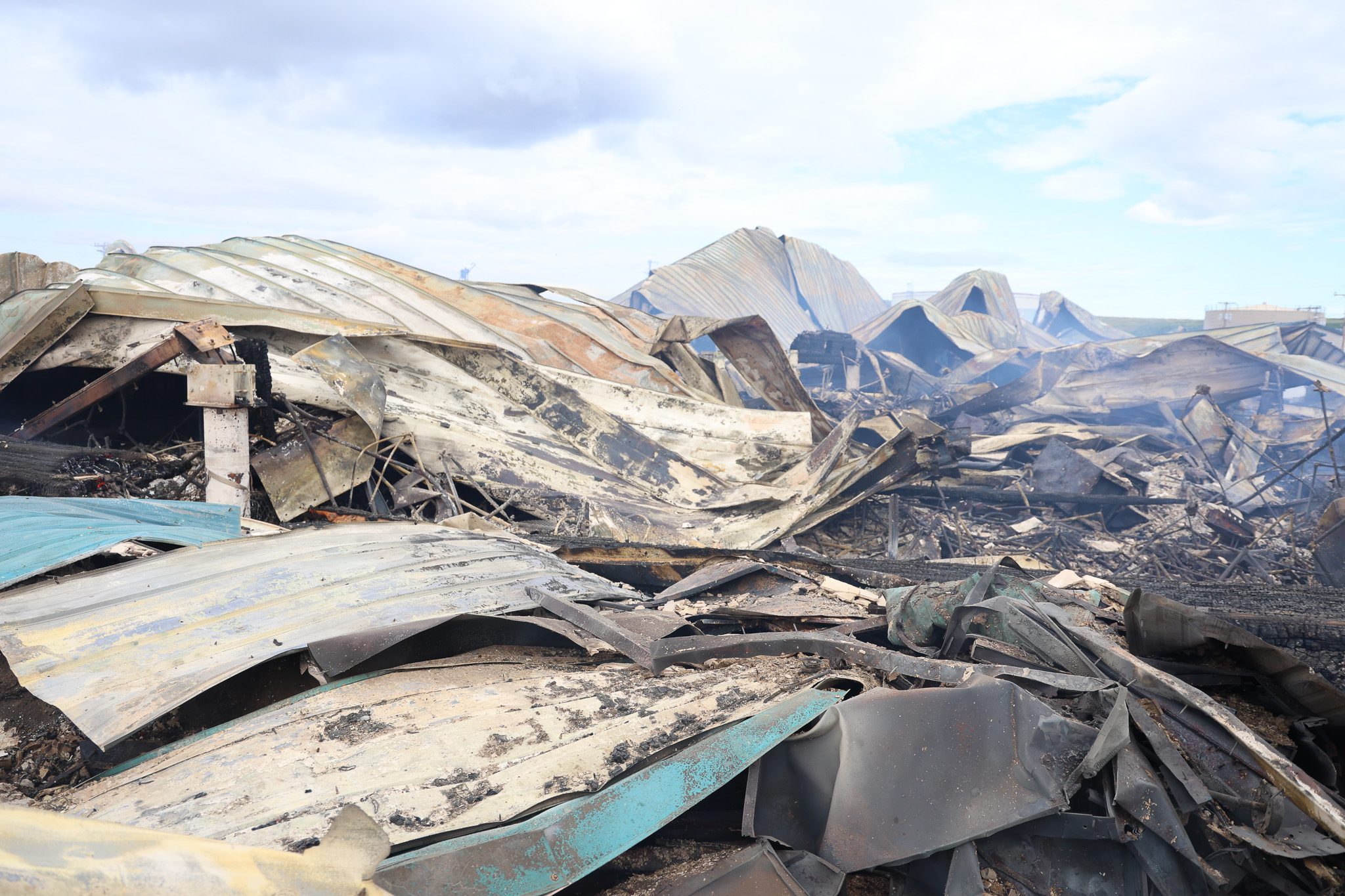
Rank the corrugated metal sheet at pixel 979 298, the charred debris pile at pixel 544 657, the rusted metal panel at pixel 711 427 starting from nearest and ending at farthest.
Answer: the charred debris pile at pixel 544 657
the rusted metal panel at pixel 711 427
the corrugated metal sheet at pixel 979 298

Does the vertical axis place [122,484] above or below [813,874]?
above

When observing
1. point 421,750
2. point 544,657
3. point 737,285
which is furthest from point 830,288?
point 421,750

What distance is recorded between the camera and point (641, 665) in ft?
8.62

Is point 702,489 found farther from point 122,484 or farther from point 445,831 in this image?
point 445,831

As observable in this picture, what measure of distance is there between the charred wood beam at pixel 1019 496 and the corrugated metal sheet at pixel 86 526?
748 cm

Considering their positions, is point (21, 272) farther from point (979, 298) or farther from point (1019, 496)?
point (979, 298)

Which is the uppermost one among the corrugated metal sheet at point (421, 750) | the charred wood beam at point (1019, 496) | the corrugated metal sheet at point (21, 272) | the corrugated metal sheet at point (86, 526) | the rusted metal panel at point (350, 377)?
the corrugated metal sheet at point (21, 272)

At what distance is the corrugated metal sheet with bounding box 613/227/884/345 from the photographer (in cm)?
2244

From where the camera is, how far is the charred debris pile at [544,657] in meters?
1.77

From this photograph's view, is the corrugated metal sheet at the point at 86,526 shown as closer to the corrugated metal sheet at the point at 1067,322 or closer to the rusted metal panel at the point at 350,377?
the rusted metal panel at the point at 350,377

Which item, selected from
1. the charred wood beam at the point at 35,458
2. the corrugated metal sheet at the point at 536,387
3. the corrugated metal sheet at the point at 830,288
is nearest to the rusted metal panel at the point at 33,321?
the corrugated metal sheet at the point at 536,387

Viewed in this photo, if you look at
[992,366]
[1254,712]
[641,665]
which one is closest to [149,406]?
[641,665]

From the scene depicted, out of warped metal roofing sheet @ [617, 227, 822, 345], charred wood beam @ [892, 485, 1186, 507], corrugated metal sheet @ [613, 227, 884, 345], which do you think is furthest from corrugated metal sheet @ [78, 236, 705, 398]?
warped metal roofing sheet @ [617, 227, 822, 345]

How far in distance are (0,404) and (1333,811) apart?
8365 mm
